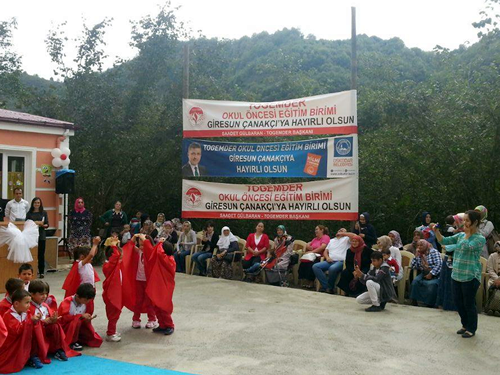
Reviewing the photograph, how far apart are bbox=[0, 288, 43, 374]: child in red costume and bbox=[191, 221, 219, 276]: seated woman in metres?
6.21

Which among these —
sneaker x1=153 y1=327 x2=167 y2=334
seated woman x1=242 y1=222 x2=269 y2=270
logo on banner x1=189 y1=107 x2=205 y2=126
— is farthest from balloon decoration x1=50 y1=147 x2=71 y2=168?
sneaker x1=153 y1=327 x2=167 y2=334

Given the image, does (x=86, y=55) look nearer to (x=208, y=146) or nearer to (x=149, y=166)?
(x=149, y=166)

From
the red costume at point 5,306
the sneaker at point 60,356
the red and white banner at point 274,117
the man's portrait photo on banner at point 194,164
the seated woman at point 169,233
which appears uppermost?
the red and white banner at point 274,117

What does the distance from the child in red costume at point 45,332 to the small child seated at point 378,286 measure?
13.5ft

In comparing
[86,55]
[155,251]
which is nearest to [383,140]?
[155,251]

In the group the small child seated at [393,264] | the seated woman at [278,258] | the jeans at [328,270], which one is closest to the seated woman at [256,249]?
the seated woman at [278,258]

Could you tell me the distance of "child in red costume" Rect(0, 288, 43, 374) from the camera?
18.3 ft

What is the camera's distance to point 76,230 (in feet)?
39.4

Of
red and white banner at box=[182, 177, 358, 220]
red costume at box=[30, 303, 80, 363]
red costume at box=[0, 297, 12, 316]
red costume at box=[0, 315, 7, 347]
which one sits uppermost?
red and white banner at box=[182, 177, 358, 220]

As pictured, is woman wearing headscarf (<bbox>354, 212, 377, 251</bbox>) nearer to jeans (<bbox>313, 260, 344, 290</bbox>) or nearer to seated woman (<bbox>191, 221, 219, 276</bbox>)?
jeans (<bbox>313, 260, 344, 290</bbox>)

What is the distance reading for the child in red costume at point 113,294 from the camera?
22.1ft

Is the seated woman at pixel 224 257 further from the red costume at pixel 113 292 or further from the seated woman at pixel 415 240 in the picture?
the red costume at pixel 113 292

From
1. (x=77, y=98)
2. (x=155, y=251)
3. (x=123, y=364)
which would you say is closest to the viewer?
(x=123, y=364)

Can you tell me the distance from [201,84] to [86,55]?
13.5ft
